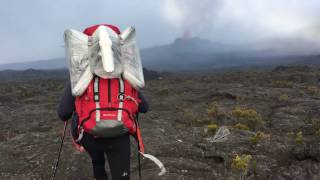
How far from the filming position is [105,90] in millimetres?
4531

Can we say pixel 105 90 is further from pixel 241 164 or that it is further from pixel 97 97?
pixel 241 164

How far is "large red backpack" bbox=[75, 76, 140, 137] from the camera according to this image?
Answer: 4527 mm

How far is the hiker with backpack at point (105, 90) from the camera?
178 inches

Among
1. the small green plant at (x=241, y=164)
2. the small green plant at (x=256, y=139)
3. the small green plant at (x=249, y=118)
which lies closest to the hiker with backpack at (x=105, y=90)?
the small green plant at (x=241, y=164)

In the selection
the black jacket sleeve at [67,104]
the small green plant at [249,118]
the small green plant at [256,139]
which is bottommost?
the small green plant at [249,118]

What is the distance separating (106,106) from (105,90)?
0.17m

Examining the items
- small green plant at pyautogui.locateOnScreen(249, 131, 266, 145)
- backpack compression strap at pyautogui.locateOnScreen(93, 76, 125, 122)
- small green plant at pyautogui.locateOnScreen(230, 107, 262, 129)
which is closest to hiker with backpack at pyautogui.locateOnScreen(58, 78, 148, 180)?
backpack compression strap at pyautogui.locateOnScreen(93, 76, 125, 122)

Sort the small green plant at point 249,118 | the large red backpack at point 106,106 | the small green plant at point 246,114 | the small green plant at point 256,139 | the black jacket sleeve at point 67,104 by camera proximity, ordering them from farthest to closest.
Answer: the small green plant at point 246,114 → the small green plant at point 249,118 → the small green plant at point 256,139 → the black jacket sleeve at point 67,104 → the large red backpack at point 106,106

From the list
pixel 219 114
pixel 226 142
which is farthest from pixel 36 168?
pixel 219 114

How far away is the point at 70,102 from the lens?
4809mm

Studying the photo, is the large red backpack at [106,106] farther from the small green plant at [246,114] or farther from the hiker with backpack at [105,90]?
the small green plant at [246,114]

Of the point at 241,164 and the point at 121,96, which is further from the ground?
the point at 121,96

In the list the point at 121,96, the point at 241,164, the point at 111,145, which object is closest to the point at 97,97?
the point at 121,96

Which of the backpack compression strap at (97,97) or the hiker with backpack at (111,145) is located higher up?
the backpack compression strap at (97,97)
